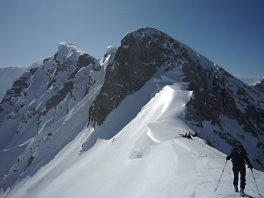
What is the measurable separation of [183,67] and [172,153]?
119 feet

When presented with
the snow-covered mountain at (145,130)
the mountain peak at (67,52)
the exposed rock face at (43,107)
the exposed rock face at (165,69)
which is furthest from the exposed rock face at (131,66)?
the mountain peak at (67,52)

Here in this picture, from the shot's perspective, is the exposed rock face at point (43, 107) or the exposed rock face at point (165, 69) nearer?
the exposed rock face at point (165, 69)

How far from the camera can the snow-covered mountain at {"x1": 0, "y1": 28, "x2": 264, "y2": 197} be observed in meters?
10.5

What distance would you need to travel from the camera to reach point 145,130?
21.1 m

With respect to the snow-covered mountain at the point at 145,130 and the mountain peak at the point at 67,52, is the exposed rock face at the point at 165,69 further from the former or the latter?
the mountain peak at the point at 67,52

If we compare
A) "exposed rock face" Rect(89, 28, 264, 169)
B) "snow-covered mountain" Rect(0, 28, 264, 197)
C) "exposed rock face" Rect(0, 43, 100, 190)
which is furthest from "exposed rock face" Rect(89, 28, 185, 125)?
"exposed rock face" Rect(0, 43, 100, 190)

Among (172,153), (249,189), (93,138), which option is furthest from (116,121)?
(249,189)

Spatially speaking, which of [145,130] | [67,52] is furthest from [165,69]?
[67,52]

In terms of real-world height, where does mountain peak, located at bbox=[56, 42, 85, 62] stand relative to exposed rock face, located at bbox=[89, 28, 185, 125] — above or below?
above

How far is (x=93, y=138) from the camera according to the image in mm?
39062

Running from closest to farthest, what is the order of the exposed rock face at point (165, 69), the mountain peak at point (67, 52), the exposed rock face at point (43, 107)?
the exposed rock face at point (165, 69)
the exposed rock face at point (43, 107)
the mountain peak at point (67, 52)

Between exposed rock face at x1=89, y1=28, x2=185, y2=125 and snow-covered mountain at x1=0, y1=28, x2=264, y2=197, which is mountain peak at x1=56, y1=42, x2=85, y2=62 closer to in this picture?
snow-covered mountain at x1=0, y1=28, x2=264, y2=197

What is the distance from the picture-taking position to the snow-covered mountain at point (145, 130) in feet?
34.4

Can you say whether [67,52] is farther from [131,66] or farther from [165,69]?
[165,69]
